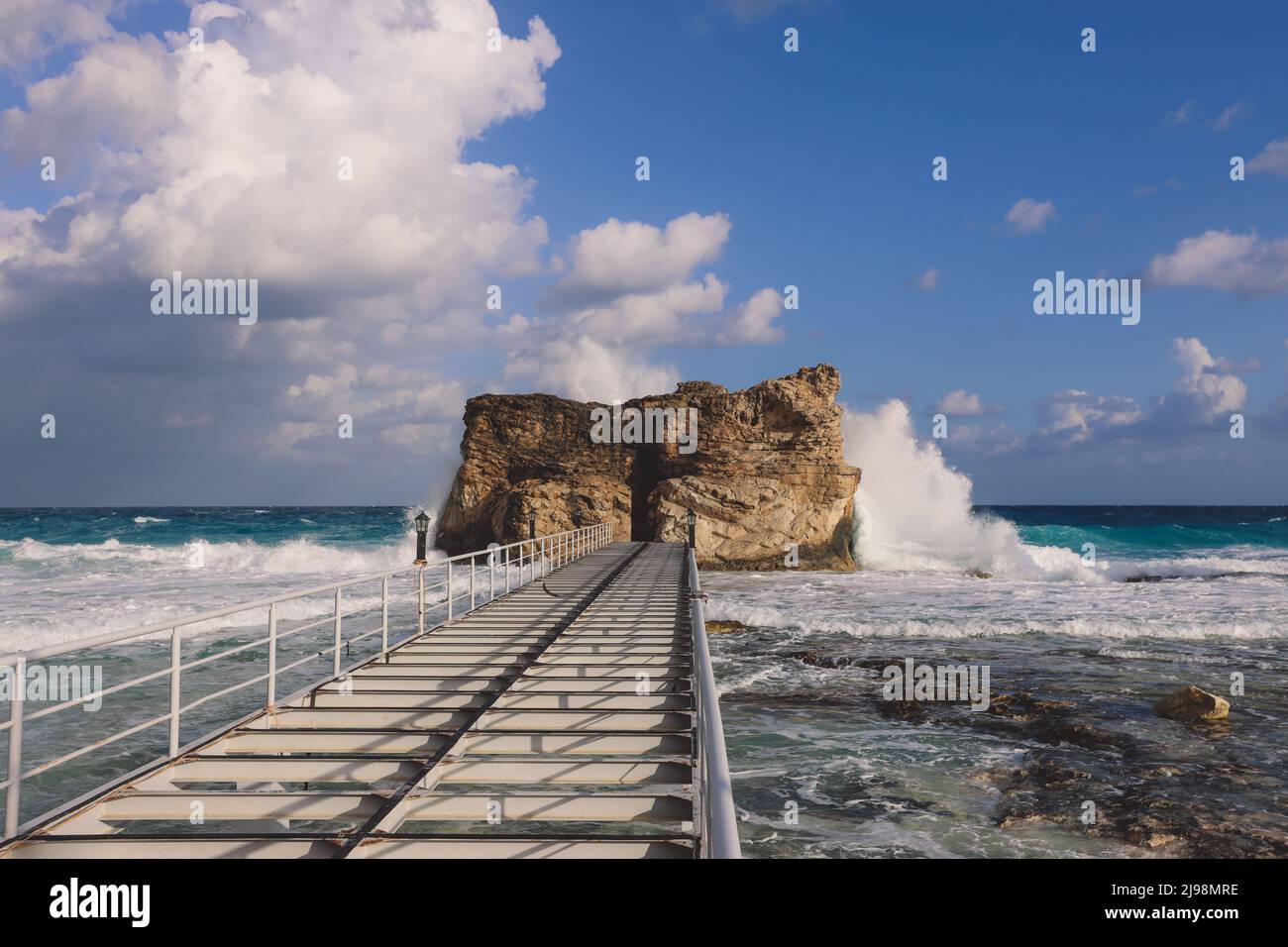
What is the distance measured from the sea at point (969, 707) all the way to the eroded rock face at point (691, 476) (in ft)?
12.8

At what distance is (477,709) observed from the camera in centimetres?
830

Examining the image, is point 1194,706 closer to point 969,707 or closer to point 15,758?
point 969,707

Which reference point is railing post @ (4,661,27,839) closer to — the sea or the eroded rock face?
the sea

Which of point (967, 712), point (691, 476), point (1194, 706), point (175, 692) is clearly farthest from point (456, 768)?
point (691, 476)

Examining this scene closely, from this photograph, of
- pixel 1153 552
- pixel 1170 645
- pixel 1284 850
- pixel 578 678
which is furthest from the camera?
pixel 1153 552

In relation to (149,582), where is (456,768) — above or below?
above

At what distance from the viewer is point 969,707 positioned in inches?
554

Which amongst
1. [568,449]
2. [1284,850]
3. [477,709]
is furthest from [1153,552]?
[477,709]

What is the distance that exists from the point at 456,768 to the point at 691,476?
3639 centimetres

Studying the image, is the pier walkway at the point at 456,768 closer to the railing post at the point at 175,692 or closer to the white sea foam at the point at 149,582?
the railing post at the point at 175,692

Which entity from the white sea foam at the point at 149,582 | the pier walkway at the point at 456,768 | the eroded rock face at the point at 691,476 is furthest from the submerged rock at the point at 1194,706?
the eroded rock face at the point at 691,476
